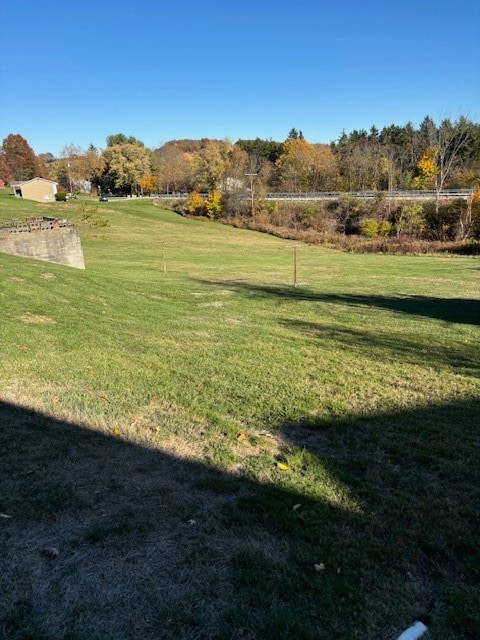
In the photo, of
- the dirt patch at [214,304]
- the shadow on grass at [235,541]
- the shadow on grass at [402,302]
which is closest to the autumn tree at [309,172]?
the shadow on grass at [402,302]

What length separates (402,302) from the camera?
59.9 ft

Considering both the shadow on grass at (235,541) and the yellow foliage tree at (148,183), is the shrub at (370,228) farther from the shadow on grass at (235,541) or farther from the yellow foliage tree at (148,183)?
the yellow foliage tree at (148,183)

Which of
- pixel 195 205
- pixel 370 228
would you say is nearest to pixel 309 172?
pixel 195 205

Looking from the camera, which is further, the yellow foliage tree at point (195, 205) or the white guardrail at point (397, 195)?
the yellow foliage tree at point (195, 205)

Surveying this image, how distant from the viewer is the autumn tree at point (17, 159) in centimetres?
10169

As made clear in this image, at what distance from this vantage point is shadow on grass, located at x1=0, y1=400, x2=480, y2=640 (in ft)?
8.82

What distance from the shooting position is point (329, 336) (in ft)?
36.3

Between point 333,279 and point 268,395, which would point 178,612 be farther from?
point 333,279

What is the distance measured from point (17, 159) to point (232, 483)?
116 meters

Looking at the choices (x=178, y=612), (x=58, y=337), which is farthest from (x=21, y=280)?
(x=178, y=612)

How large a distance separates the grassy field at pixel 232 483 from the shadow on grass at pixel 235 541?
14mm

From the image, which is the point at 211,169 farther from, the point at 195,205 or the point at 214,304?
the point at 214,304

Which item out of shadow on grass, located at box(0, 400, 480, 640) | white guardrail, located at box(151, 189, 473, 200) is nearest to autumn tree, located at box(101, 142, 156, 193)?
white guardrail, located at box(151, 189, 473, 200)

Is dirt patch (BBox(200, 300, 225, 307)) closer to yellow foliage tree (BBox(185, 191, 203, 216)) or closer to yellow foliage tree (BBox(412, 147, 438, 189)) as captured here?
yellow foliage tree (BBox(185, 191, 203, 216))
